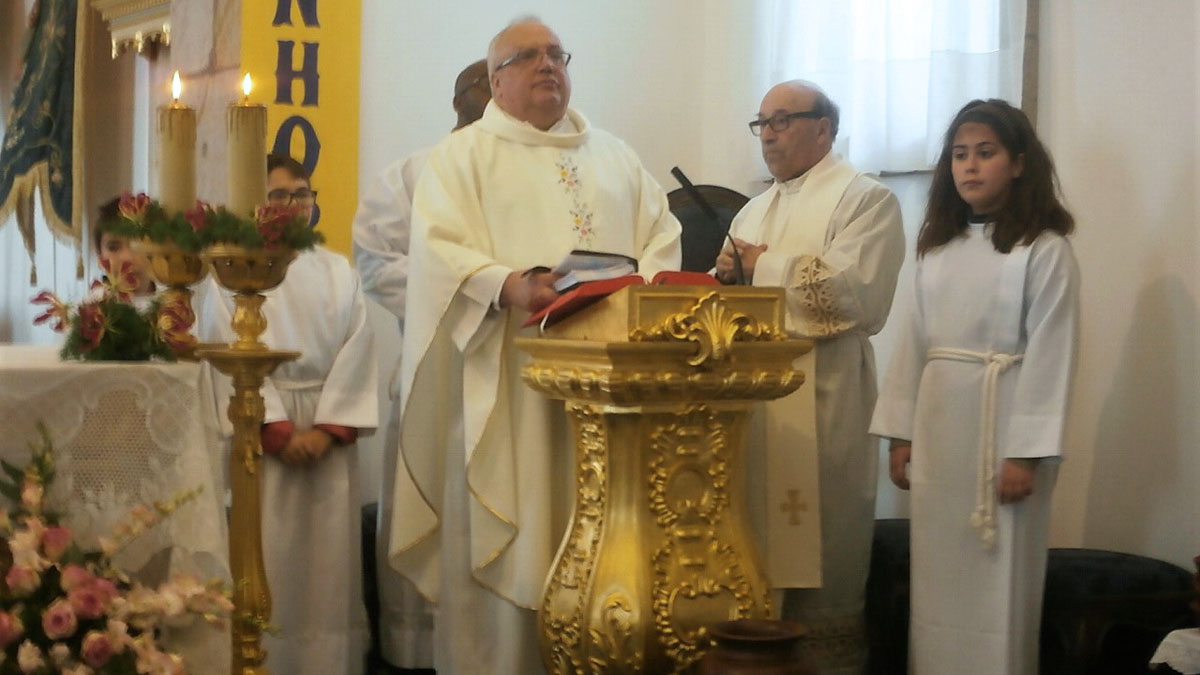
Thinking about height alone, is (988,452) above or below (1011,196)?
below

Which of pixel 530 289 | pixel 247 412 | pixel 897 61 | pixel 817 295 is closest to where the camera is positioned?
pixel 247 412

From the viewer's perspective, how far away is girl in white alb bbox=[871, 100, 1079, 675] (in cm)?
410

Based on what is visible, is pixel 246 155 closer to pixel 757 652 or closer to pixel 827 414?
pixel 757 652

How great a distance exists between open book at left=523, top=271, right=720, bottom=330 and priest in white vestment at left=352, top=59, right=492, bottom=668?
1.31 m

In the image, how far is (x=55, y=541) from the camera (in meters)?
2.69

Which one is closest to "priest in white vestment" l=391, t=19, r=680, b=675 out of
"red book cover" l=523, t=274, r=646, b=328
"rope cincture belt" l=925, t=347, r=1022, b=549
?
"red book cover" l=523, t=274, r=646, b=328

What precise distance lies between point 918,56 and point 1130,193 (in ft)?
4.36

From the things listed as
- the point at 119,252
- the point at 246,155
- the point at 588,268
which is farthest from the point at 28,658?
the point at 119,252

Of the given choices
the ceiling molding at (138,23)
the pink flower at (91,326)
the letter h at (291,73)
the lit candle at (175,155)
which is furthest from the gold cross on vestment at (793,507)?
the ceiling molding at (138,23)

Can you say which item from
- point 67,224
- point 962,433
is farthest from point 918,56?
point 67,224

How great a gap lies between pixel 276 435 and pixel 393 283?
0.66 metres

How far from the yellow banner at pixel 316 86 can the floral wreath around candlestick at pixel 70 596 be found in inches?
125

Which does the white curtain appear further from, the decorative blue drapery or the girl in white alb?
the decorative blue drapery

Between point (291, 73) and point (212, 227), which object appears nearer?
point (212, 227)
